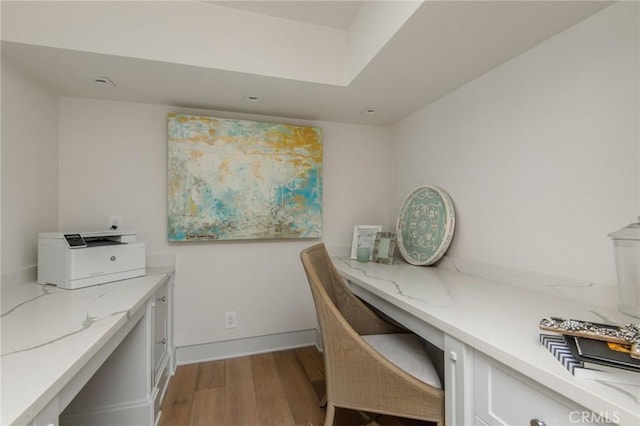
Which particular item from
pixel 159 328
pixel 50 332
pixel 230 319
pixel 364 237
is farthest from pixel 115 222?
pixel 364 237

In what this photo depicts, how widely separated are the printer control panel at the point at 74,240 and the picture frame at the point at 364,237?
5.61 ft

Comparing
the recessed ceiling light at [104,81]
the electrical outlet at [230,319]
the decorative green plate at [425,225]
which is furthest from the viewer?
the electrical outlet at [230,319]

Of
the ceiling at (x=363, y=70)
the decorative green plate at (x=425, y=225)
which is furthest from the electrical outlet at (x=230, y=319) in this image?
the ceiling at (x=363, y=70)

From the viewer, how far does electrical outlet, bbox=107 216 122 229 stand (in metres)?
1.87

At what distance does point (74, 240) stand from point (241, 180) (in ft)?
3.33

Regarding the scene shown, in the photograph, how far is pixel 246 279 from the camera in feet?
6.97

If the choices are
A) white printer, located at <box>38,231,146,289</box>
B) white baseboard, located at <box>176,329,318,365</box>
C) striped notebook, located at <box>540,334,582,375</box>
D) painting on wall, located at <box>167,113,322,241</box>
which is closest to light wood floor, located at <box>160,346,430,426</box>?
white baseboard, located at <box>176,329,318,365</box>

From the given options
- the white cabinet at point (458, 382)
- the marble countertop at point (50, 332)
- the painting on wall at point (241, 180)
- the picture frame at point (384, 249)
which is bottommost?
the white cabinet at point (458, 382)

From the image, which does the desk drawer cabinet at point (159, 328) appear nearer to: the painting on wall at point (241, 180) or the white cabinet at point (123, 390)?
the white cabinet at point (123, 390)

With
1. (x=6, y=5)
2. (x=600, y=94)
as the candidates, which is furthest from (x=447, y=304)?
(x=6, y=5)

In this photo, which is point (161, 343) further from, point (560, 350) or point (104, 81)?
point (560, 350)

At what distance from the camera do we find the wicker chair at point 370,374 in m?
1.00

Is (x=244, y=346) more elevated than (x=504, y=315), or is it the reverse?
(x=504, y=315)

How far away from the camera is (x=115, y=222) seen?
1.88 meters
